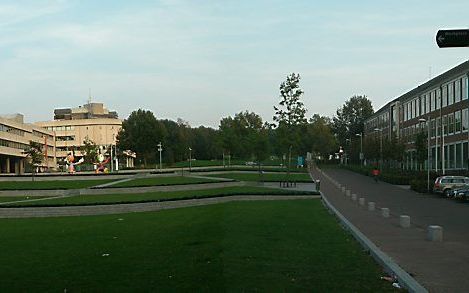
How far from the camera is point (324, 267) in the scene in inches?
447

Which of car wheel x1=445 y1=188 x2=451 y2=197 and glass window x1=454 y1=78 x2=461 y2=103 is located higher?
glass window x1=454 y1=78 x2=461 y2=103

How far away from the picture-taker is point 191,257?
1273 cm

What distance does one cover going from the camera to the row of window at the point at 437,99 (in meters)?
65.2

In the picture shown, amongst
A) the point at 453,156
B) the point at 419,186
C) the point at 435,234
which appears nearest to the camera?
the point at 435,234

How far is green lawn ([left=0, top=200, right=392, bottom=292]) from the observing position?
987 cm

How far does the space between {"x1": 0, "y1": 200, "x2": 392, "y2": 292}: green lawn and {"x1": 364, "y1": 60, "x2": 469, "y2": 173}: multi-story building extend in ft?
119

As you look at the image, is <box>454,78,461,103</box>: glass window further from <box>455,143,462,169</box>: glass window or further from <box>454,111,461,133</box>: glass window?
<box>455,143,462,169</box>: glass window

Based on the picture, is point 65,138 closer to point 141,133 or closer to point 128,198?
point 141,133

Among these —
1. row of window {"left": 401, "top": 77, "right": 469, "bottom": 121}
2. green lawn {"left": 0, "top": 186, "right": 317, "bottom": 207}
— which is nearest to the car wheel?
green lawn {"left": 0, "top": 186, "right": 317, "bottom": 207}

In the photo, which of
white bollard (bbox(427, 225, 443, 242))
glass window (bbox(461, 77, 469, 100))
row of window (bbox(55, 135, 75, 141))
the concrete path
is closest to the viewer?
white bollard (bbox(427, 225, 443, 242))

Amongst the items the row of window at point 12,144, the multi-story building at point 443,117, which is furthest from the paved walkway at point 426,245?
the row of window at point 12,144

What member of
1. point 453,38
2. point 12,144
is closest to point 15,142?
point 12,144

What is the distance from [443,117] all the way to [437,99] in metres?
4.29

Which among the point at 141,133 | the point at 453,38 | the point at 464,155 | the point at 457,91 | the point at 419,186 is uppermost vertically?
the point at 457,91
